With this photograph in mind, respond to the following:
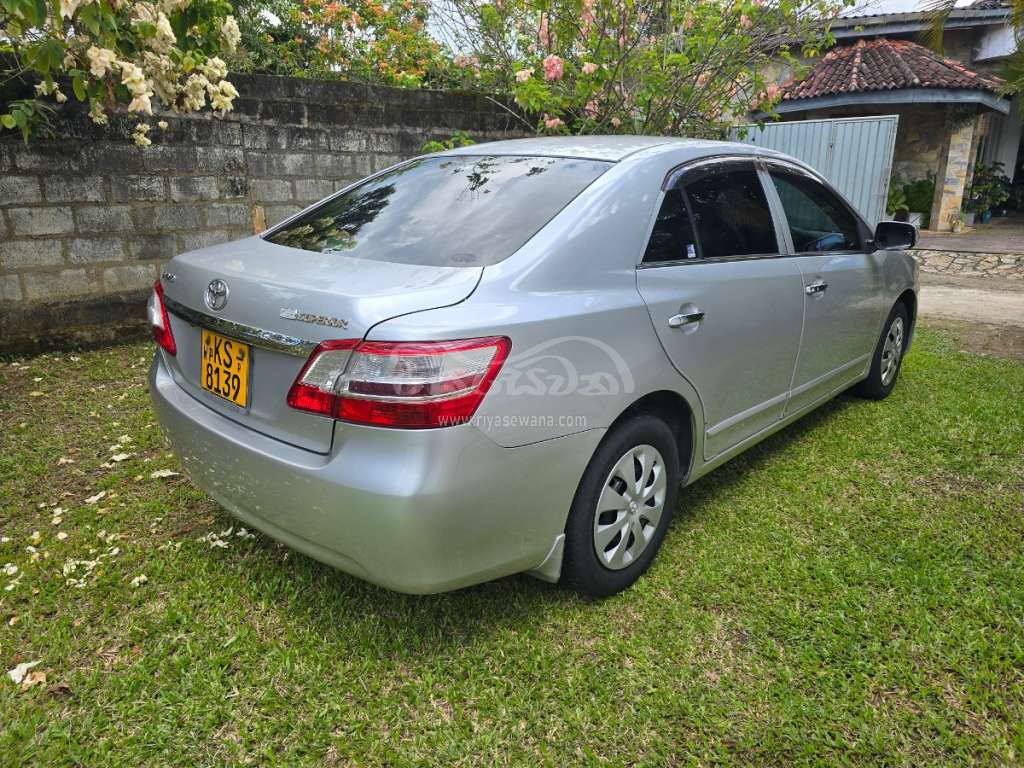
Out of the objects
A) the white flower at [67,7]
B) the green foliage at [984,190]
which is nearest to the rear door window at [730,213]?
the white flower at [67,7]

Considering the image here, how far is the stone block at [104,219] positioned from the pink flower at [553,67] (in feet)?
11.1

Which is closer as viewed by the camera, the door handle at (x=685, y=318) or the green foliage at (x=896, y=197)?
the door handle at (x=685, y=318)

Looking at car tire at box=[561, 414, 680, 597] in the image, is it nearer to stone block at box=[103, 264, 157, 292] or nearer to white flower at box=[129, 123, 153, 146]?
white flower at box=[129, 123, 153, 146]

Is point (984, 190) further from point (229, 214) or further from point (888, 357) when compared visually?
point (229, 214)

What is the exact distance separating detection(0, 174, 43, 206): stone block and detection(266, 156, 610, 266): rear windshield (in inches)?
112

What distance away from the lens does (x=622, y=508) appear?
2.29 meters

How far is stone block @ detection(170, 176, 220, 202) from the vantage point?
507cm

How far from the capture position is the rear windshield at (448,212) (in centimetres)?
218

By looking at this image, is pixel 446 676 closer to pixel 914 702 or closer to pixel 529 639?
pixel 529 639

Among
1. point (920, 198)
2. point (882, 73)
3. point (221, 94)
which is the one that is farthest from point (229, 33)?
point (920, 198)

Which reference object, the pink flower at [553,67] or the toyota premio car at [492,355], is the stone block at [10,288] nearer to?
the toyota premio car at [492,355]

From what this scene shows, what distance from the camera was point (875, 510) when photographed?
9.65 ft

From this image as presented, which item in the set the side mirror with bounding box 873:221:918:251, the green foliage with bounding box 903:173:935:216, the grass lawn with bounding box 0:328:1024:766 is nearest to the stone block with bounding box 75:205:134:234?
the grass lawn with bounding box 0:328:1024:766

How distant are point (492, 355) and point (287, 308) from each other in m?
0.57
